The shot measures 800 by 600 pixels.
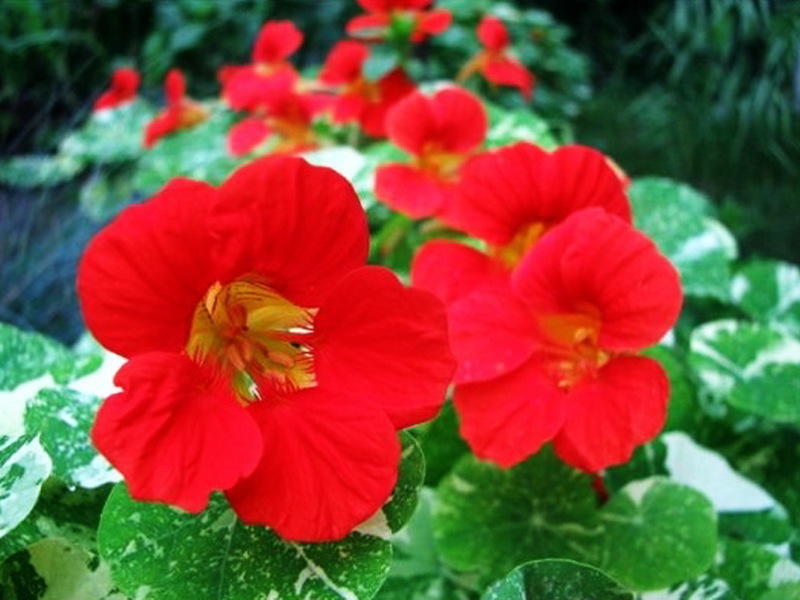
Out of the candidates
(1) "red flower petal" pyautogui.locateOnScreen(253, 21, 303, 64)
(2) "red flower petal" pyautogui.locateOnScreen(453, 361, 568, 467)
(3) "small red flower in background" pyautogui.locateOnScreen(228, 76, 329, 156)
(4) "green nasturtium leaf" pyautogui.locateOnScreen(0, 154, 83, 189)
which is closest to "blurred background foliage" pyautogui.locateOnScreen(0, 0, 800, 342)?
(4) "green nasturtium leaf" pyautogui.locateOnScreen(0, 154, 83, 189)

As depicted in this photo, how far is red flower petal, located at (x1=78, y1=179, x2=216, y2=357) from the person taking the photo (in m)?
0.39

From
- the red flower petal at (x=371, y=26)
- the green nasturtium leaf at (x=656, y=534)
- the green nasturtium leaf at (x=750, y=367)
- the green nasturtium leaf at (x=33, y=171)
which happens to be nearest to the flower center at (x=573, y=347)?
the green nasturtium leaf at (x=656, y=534)

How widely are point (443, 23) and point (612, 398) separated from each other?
707 millimetres

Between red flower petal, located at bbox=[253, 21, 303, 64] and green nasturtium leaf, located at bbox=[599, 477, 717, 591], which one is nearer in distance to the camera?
green nasturtium leaf, located at bbox=[599, 477, 717, 591]

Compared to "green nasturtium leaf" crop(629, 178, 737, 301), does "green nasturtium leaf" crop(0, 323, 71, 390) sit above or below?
above

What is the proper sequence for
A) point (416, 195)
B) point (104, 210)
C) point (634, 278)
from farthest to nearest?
point (104, 210)
point (416, 195)
point (634, 278)

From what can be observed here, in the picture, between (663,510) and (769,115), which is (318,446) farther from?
(769,115)

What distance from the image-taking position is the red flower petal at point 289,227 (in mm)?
405

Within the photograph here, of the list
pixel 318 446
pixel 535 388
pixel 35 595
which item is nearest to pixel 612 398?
pixel 535 388

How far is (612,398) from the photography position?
0.54 m

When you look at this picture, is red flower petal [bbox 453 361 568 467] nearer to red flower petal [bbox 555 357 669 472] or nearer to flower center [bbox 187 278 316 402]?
red flower petal [bbox 555 357 669 472]

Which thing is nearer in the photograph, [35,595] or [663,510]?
[35,595]

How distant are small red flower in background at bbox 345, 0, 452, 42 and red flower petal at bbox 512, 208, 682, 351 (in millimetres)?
659

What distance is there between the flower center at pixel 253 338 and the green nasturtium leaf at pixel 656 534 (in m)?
0.26
